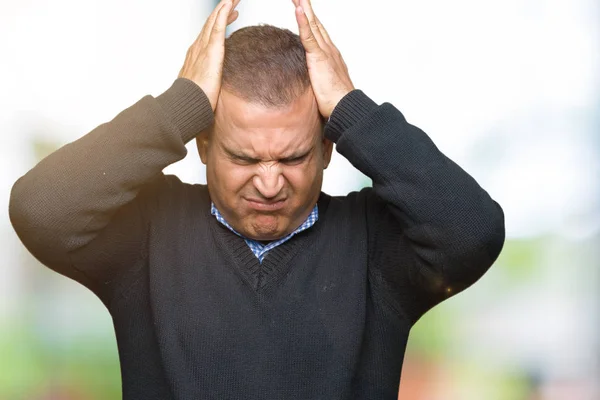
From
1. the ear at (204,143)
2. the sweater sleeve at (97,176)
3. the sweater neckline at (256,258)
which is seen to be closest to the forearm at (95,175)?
the sweater sleeve at (97,176)

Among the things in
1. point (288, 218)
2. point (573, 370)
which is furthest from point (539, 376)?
point (288, 218)

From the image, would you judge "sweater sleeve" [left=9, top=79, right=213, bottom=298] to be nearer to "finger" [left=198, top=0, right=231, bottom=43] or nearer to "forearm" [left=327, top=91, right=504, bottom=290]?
"finger" [left=198, top=0, right=231, bottom=43]

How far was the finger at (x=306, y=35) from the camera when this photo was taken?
1.85m

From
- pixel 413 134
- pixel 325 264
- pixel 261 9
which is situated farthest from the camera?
pixel 261 9

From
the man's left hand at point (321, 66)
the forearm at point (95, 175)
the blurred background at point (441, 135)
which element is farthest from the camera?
the blurred background at point (441, 135)

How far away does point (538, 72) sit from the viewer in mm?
2996

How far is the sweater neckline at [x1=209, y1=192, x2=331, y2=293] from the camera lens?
1875 mm

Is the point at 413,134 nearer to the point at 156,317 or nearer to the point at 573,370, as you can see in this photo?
the point at 156,317

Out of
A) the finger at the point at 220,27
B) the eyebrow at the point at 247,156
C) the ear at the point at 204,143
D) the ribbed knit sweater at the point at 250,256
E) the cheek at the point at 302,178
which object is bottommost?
the ribbed knit sweater at the point at 250,256

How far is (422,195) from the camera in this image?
69.0 inches

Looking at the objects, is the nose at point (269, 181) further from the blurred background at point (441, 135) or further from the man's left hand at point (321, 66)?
the blurred background at point (441, 135)

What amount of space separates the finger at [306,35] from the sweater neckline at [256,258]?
0.34 meters

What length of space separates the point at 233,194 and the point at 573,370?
5.29 feet

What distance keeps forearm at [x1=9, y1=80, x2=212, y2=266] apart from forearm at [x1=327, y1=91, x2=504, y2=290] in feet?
1.03
